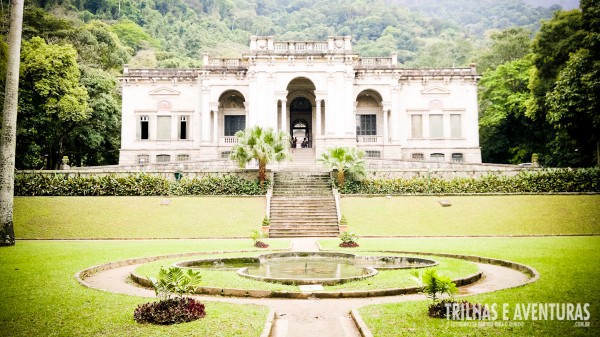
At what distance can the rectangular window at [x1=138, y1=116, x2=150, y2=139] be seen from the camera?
3969 cm

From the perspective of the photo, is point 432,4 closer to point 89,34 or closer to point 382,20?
point 382,20

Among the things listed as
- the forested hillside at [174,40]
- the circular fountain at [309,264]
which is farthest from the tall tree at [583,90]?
the circular fountain at [309,264]

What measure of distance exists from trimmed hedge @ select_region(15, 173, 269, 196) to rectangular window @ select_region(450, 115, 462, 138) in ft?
65.7

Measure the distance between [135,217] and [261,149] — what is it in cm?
826

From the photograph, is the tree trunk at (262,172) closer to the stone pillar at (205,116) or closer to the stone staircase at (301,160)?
the stone staircase at (301,160)

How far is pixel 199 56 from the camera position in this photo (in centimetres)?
7431

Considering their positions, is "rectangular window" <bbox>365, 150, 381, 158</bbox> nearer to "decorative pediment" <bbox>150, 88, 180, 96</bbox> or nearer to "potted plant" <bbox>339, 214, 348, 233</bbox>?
"decorative pediment" <bbox>150, 88, 180, 96</bbox>

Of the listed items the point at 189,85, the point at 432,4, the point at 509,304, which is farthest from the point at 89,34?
the point at 432,4

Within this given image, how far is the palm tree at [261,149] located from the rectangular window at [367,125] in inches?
522

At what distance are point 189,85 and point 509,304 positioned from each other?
118 ft

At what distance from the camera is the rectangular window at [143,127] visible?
3969cm

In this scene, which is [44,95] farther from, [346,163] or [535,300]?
[535,300]

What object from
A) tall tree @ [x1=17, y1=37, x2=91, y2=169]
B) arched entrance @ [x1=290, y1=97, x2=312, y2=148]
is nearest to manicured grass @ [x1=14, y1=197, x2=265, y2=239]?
tall tree @ [x1=17, y1=37, x2=91, y2=169]

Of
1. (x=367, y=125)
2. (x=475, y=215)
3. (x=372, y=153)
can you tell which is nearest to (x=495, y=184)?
(x=475, y=215)
